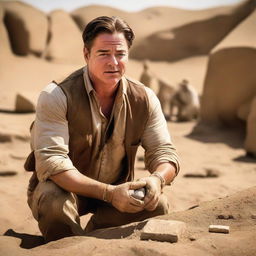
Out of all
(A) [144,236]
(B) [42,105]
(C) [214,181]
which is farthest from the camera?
(C) [214,181]

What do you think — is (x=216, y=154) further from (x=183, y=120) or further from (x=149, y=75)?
(x=149, y=75)

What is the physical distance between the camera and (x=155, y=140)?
2.94 m

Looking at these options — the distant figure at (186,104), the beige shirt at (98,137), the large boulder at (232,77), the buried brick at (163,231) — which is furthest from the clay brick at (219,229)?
the distant figure at (186,104)

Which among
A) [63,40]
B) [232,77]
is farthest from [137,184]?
[63,40]

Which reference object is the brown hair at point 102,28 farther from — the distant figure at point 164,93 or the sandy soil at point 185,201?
the distant figure at point 164,93

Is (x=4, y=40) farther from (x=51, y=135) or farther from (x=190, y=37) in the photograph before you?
(x=51, y=135)

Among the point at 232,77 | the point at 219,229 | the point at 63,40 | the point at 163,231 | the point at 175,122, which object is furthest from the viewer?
the point at 63,40

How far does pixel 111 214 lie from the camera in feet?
9.75

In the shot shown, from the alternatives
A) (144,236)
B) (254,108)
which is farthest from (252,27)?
(144,236)

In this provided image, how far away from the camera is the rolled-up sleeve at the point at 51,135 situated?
103 inches

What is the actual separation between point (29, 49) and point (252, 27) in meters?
7.73

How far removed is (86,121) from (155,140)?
1.49ft

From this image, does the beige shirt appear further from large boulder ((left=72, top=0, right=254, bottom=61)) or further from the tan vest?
large boulder ((left=72, top=0, right=254, bottom=61))

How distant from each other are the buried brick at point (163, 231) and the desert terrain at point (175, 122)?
46 mm
